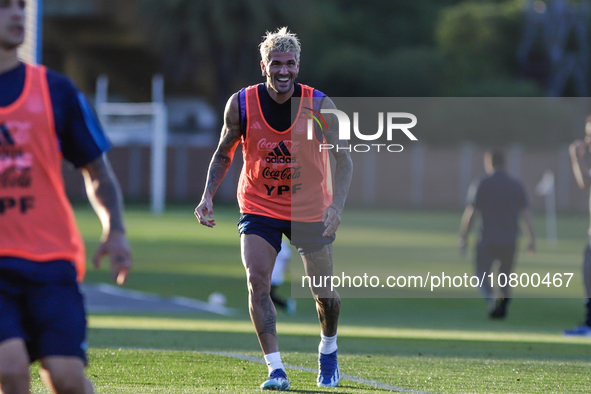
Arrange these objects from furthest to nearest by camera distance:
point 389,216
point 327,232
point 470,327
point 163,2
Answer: point 163,2 → point 389,216 → point 470,327 → point 327,232

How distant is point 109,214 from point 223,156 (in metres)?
2.75

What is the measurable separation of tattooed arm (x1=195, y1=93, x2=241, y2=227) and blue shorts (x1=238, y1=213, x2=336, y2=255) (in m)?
0.25

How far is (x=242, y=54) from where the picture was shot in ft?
168

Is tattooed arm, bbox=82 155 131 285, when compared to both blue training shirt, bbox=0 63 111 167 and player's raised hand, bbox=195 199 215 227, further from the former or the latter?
player's raised hand, bbox=195 199 215 227

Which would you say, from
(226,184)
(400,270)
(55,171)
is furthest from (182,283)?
(226,184)

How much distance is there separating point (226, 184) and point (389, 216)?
10.9 meters

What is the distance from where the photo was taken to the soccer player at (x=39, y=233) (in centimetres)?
372

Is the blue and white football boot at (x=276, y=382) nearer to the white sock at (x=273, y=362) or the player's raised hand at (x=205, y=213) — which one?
the white sock at (x=273, y=362)

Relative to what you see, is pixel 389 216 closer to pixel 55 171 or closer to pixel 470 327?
pixel 470 327

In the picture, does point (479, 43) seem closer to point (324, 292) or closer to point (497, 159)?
point (497, 159)

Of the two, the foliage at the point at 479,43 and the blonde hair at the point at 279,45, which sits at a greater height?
the foliage at the point at 479,43

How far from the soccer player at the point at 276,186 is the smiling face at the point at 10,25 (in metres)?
2.45

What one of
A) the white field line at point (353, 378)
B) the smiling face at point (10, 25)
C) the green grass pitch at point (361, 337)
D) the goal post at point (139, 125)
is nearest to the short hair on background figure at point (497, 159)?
the green grass pitch at point (361, 337)

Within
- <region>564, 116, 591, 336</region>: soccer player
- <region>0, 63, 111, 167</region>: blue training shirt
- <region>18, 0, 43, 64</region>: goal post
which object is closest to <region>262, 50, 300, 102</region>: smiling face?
<region>0, 63, 111, 167</region>: blue training shirt
